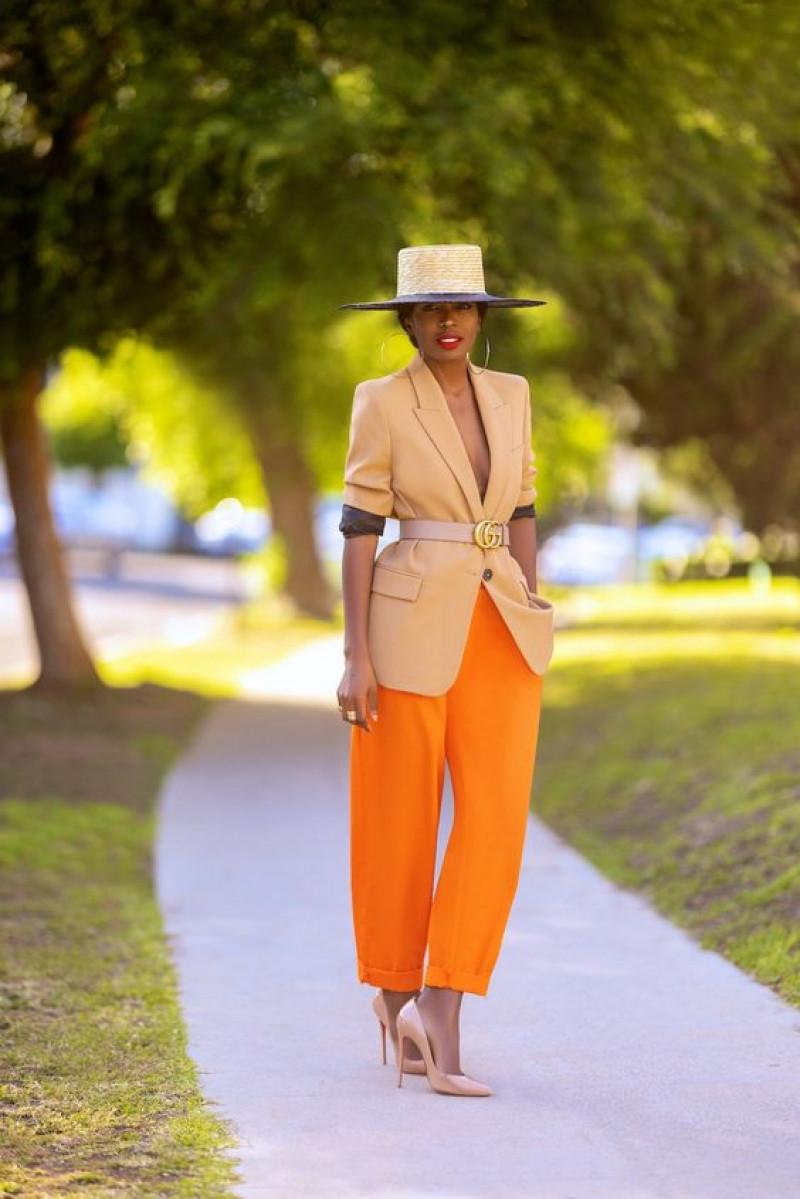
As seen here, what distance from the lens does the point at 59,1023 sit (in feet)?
20.1

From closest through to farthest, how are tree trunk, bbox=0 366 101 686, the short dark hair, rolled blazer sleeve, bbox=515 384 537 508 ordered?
the short dark hair, rolled blazer sleeve, bbox=515 384 537 508, tree trunk, bbox=0 366 101 686

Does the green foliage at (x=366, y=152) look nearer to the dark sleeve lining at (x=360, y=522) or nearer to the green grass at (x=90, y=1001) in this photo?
the green grass at (x=90, y=1001)

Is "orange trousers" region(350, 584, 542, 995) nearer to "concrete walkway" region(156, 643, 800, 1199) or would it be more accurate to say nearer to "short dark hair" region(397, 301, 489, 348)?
"concrete walkway" region(156, 643, 800, 1199)

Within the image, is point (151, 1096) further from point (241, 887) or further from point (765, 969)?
point (241, 887)

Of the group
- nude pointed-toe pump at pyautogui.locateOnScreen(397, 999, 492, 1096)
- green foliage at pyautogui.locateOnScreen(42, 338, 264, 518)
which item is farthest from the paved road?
nude pointed-toe pump at pyautogui.locateOnScreen(397, 999, 492, 1096)

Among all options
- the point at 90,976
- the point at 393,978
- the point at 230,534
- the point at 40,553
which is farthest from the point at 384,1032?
the point at 230,534

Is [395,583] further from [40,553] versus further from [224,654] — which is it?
[224,654]

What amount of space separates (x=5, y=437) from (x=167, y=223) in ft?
9.88

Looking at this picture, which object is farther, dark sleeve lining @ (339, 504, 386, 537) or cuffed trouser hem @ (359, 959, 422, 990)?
cuffed trouser hem @ (359, 959, 422, 990)

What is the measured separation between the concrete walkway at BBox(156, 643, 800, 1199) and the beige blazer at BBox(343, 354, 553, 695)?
107 cm

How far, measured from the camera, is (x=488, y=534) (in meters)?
5.24

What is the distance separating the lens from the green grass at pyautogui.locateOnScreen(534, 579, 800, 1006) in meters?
7.56

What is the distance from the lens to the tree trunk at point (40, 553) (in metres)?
15.5

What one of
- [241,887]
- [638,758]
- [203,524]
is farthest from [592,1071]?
[203,524]
